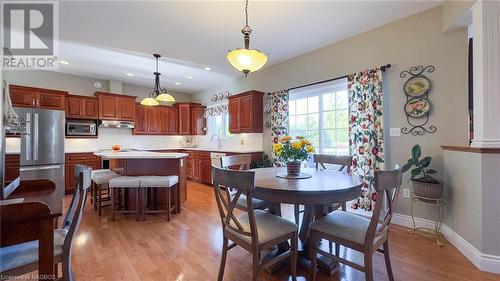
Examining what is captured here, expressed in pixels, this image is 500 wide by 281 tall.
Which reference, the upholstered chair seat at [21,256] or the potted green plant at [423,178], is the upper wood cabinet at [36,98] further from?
the potted green plant at [423,178]

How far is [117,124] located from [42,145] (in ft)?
5.56

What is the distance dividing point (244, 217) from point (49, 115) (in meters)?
4.33

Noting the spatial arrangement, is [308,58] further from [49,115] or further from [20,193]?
[49,115]

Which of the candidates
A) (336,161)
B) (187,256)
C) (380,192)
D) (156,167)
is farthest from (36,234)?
(336,161)

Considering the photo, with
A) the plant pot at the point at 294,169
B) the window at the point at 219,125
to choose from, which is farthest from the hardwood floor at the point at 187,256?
the window at the point at 219,125

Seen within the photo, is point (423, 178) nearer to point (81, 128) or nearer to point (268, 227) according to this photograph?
point (268, 227)

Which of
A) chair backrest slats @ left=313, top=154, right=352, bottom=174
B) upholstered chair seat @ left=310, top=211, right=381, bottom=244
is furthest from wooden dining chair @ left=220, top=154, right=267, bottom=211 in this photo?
chair backrest slats @ left=313, top=154, right=352, bottom=174

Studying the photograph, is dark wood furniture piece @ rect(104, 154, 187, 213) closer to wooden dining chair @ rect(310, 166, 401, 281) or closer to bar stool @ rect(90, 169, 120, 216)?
bar stool @ rect(90, 169, 120, 216)

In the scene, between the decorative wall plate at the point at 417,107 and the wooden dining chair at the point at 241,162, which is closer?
the wooden dining chair at the point at 241,162

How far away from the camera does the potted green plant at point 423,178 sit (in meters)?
2.32

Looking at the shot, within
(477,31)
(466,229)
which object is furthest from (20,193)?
(477,31)

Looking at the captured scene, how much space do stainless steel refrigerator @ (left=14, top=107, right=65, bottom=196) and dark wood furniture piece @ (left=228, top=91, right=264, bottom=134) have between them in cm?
336

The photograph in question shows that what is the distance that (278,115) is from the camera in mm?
4250

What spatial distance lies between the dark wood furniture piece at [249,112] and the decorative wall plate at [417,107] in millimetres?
2579
